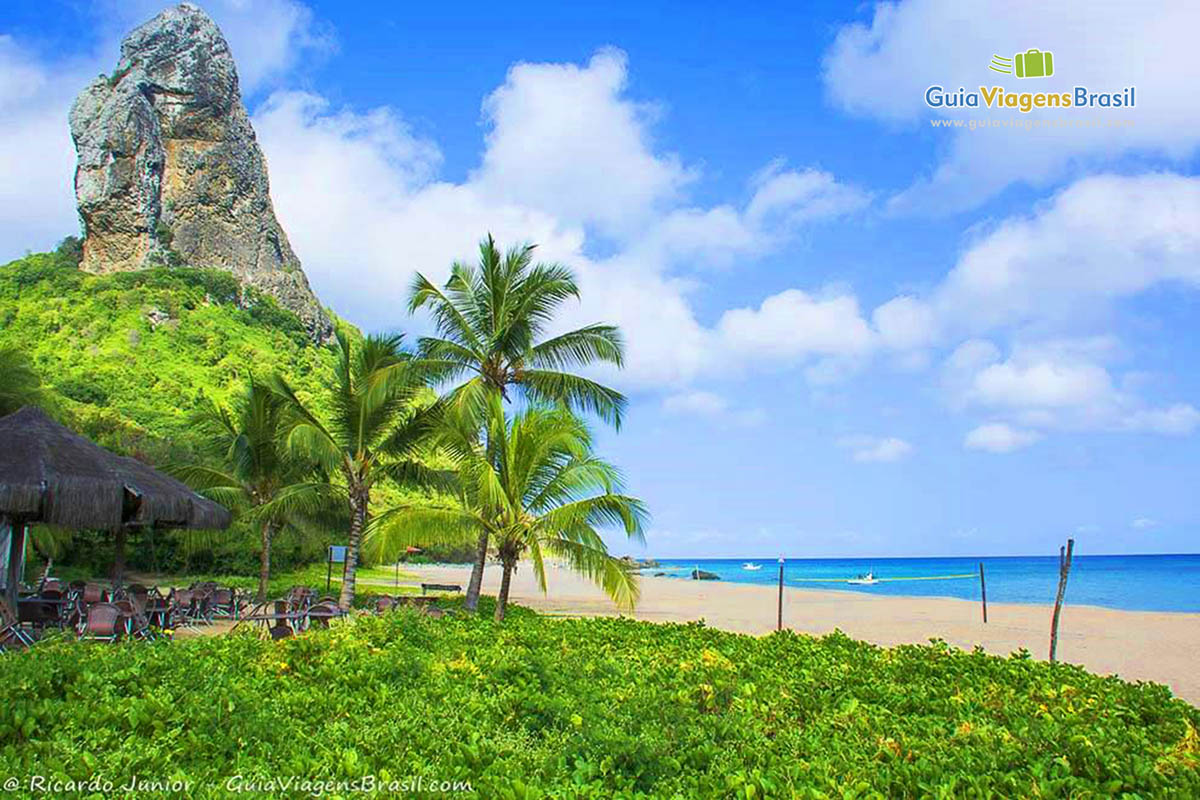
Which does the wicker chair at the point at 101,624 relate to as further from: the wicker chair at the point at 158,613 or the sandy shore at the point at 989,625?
the sandy shore at the point at 989,625

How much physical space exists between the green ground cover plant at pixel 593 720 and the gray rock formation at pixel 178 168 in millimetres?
58666

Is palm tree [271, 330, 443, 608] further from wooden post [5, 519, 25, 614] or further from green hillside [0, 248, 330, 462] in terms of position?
green hillside [0, 248, 330, 462]

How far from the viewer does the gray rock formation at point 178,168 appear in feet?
185

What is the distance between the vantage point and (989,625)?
68.9 ft

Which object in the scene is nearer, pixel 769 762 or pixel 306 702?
pixel 769 762

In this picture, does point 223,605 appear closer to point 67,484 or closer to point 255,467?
point 255,467

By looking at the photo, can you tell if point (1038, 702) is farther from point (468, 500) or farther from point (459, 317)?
point (459, 317)

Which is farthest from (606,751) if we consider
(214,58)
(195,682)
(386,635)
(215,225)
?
(214,58)

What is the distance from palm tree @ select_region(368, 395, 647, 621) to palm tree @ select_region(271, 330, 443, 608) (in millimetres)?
2508

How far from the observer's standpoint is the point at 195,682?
4676 mm

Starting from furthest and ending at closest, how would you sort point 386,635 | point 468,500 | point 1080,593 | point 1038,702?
point 1080,593 → point 468,500 → point 386,635 → point 1038,702

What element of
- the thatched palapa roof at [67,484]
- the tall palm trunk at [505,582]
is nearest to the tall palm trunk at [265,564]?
the thatched palapa roof at [67,484]

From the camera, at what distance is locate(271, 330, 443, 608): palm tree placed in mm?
14234

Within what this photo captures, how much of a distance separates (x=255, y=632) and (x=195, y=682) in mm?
2257
